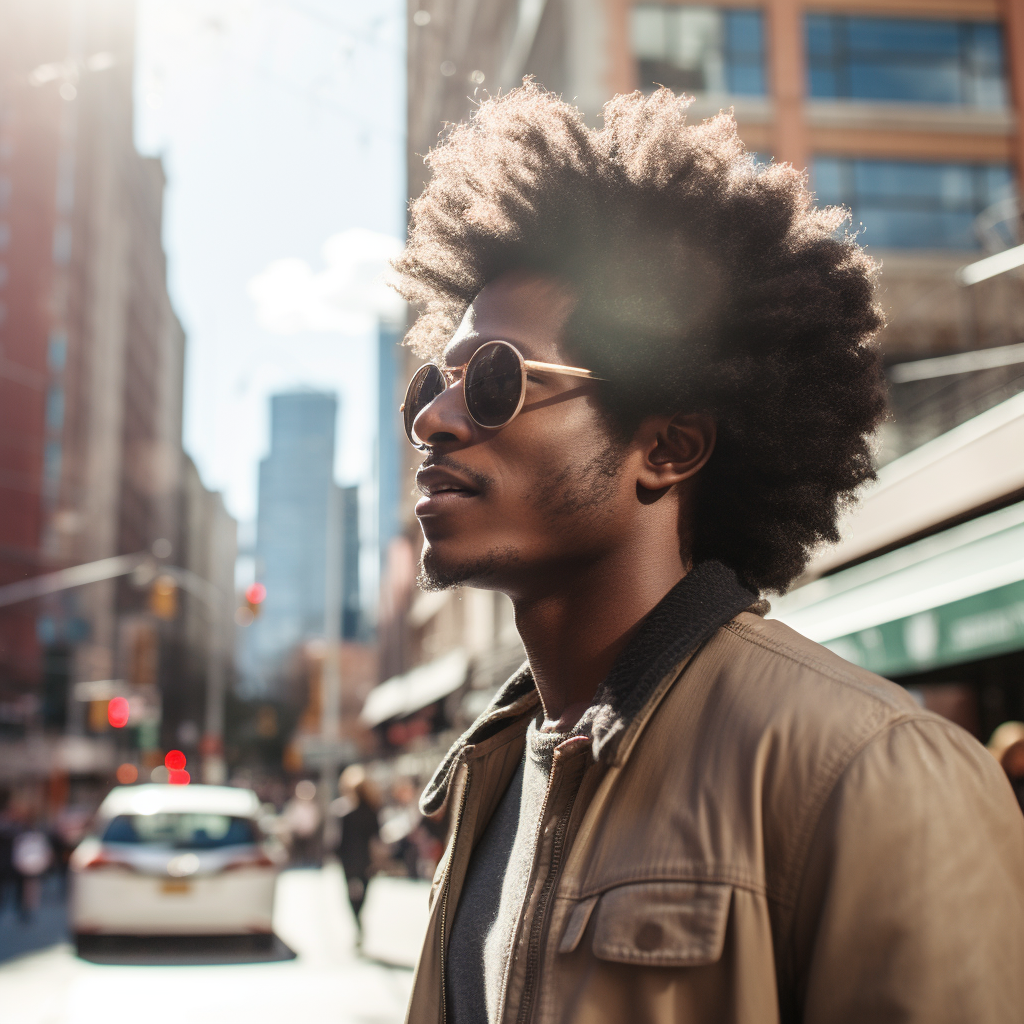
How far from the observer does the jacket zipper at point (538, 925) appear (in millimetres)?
1609

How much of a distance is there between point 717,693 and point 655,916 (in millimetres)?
319

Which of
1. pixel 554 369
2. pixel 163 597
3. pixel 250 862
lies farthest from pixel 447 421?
pixel 163 597

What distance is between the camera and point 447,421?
2.06m

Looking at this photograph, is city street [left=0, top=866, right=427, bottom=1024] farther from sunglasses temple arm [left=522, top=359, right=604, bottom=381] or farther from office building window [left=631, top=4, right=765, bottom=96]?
office building window [left=631, top=4, right=765, bottom=96]

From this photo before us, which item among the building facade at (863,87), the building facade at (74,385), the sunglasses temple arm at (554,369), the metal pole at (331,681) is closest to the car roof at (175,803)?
the sunglasses temple arm at (554,369)

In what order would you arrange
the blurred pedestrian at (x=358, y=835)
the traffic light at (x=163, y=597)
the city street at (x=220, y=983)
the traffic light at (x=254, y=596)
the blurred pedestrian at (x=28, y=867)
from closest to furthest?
the city street at (x=220, y=983) → the blurred pedestrian at (x=358, y=835) → the blurred pedestrian at (x=28, y=867) → the traffic light at (x=254, y=596) → the traffic light at (x=163, y=597)

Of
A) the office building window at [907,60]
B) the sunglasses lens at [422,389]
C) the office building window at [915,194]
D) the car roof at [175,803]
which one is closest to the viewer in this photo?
the sunglasses lens at [422,389]

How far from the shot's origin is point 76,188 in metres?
90.8

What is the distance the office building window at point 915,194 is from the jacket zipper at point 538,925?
67.9 ft

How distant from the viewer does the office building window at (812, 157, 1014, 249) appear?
68.7 ft

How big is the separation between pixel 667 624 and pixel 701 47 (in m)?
22.0

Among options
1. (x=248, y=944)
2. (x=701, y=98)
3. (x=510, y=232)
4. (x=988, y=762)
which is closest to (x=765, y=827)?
(x=988, y=762)

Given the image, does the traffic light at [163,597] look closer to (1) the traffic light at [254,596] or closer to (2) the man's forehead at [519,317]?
(1) the traffic light at [254,596]

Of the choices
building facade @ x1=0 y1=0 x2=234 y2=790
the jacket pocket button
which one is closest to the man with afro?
the jacket pocket button
